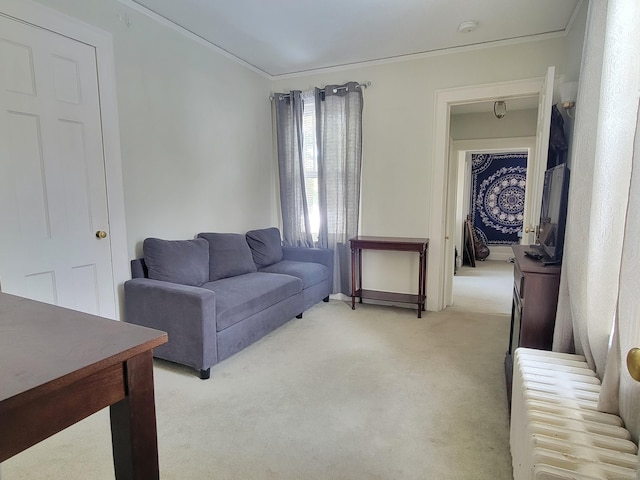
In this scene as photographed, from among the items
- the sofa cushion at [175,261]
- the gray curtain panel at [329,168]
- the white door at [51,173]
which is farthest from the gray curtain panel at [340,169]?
the white door at [51,173]

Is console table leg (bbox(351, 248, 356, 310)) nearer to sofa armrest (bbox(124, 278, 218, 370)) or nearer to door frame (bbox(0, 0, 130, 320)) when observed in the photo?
sofa armrest (bbox(124, 278, 218, 370))

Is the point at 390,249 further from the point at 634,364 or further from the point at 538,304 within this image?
the point at 634,364

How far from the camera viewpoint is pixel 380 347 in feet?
9.68

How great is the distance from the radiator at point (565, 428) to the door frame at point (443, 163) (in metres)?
2.26

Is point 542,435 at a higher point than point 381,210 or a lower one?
lower

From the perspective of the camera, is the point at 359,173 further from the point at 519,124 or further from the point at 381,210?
the point at 519,124

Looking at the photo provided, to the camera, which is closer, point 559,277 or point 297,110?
point 559,277

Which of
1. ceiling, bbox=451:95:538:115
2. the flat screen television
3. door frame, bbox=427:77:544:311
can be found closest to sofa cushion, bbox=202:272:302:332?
door frame, bbox=427:77:544:311

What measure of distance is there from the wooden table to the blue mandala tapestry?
7788 mm

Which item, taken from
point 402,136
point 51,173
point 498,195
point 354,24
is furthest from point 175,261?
point 498,195

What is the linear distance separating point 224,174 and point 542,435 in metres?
3.30

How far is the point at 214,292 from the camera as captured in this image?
8.64 feet

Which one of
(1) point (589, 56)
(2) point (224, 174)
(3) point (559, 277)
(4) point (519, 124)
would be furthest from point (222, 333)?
(4) point (519, 124)

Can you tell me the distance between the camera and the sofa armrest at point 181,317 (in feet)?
7.77
